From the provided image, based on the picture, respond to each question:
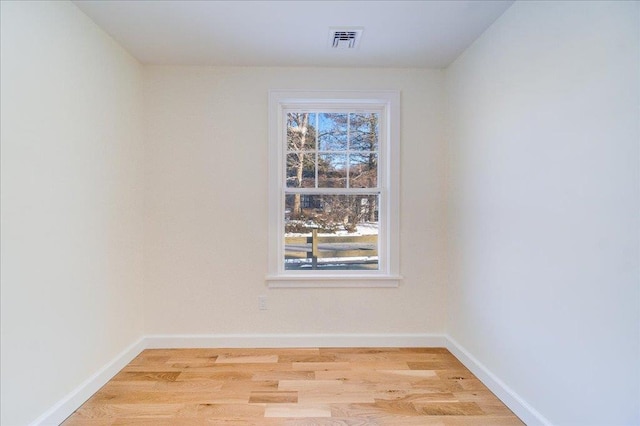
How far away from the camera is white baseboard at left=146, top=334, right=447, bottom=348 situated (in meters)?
3.00

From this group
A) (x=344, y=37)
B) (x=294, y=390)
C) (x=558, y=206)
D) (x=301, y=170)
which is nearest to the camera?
(x=558, y=206)

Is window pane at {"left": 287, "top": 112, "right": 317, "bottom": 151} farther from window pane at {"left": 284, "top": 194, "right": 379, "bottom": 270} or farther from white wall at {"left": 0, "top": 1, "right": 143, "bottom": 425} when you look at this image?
white wall at {"left": 0, "top": 1, "right": 143, "bottom": 425}

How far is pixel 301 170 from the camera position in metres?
3.13

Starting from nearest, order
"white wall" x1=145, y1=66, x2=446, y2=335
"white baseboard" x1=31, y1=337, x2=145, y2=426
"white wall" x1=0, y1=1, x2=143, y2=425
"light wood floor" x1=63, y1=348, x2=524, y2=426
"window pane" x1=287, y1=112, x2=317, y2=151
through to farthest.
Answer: "white wall" x1=0, y1=1, x2=143, y2=425 < "white baseboard" x1=31, y1=337, x2=145, y2=426 < "light wood floor" x1=63, y1=348, x2=524, y2=426 < "white wall" x1=145, y1=66, x2=446, y2=335 < "window pane" x1=287, y1=112, x2=317, y2=151

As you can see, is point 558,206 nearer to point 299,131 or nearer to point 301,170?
point 301,170

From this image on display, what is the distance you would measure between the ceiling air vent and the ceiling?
41mm

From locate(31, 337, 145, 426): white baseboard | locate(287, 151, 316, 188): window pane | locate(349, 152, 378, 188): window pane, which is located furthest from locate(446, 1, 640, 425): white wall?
locate(31, 337, 145, 426): white baseboard

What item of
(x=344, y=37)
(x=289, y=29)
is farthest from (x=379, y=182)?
(x=289, y=29)

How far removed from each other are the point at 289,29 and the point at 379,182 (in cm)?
146

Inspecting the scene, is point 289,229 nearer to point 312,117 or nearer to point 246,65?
point 312,117

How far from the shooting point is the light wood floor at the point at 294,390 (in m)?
2.02

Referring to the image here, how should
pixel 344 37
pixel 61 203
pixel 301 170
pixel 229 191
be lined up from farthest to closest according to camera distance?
1. pixel 301 170
2. pixel 229 191
3. pixel 344 37
4. pixel 61 203

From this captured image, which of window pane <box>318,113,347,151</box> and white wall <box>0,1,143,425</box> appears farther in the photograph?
window pane <box>318,113,347,151</box>

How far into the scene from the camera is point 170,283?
9.86ft
